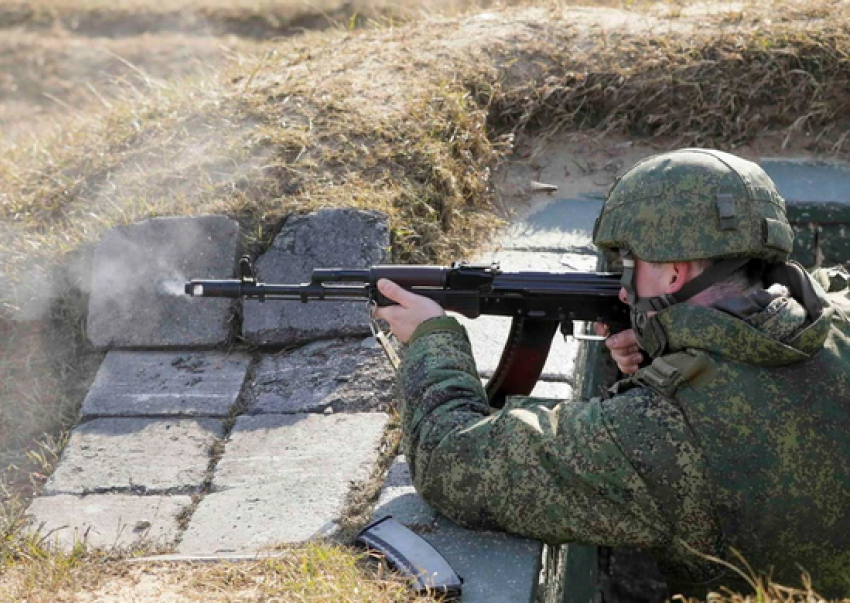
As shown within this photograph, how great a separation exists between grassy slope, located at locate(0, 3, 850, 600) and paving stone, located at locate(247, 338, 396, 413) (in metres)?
0.66

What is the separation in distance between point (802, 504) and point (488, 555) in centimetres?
96

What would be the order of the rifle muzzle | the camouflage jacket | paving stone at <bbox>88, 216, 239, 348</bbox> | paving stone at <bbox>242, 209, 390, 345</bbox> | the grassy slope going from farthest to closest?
the grassy slope < paving stone at <bbox>88, 216, 239, 348</bbox> < paving stone at <bbox>242, 209, 390, 345</bbox> < the rifle muzzle < the camouflage jacket

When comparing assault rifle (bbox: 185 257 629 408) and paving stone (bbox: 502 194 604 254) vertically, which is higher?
assault rifle (bbox: 185 257 629 408)

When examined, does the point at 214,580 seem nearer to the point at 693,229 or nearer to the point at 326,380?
the point at 326,380

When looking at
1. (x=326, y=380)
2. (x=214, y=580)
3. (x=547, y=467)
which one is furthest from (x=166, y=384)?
(x=547, y=467)

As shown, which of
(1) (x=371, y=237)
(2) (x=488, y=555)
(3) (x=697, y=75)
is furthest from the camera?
(3) (x=697, y=75)

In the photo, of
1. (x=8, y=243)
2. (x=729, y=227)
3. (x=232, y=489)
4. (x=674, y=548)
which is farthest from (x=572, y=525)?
(x=8, y=243)

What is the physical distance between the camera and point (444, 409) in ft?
11.9

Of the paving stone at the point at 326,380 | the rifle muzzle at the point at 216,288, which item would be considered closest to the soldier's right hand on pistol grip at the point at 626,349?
the paving stone at the point at 326,380

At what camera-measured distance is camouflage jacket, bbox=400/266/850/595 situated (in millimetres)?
3258

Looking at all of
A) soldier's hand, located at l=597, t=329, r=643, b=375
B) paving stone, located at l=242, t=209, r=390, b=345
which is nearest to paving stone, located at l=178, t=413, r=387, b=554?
paving stone, located at l=242, t=209, r=390, b=345

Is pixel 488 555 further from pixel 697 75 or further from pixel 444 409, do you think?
pixel 697 75

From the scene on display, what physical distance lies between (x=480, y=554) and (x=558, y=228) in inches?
113

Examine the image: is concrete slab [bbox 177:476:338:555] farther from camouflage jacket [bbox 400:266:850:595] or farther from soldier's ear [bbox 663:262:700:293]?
soldier's ear [bbox 663:262:700:293]
